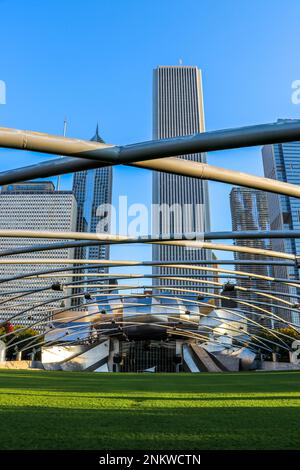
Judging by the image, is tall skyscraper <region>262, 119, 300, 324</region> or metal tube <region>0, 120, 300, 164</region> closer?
metal tube <region>0, 120, 300, 164</region>

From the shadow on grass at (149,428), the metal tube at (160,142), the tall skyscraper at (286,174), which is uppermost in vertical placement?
the tall skyscraper at (286,174)

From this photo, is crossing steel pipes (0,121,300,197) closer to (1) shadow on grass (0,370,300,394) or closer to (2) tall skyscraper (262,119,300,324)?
(1) shadow on grass (0,370,300,394)

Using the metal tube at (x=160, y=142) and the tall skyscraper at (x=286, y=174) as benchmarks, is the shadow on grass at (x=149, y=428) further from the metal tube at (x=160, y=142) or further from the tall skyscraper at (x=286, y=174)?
the tall skyscraper at (x=286, y=174)

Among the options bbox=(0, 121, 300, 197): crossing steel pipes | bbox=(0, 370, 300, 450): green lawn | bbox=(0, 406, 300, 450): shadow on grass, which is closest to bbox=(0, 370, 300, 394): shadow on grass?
bbox=(0, 370, 300, 450): green lawn

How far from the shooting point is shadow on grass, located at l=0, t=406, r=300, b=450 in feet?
9.17

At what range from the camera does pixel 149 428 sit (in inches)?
131

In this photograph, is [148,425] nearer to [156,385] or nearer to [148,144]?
[148,144]

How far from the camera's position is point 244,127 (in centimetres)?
583

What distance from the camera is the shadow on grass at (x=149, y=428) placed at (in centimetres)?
279

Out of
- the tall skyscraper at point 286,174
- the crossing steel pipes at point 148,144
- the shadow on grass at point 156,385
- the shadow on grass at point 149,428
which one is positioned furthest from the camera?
the tall skyscraper at point 286,174

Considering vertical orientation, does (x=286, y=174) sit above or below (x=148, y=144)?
above

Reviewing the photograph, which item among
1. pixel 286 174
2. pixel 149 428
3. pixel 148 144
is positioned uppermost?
pixel 286 174

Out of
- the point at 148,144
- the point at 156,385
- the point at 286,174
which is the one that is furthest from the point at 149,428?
the point at 286,174

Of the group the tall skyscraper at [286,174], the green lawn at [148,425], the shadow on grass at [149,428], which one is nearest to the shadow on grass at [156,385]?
the green lawn at [148,425]
